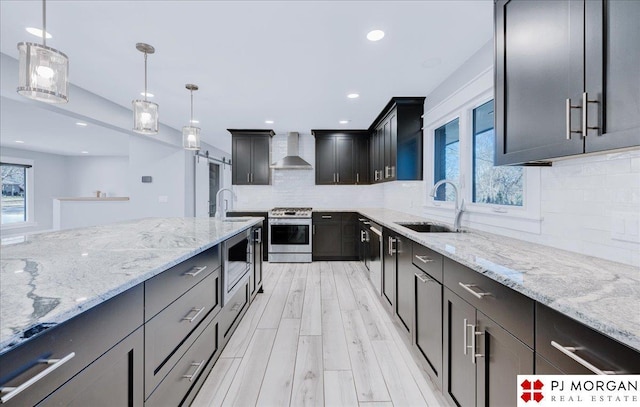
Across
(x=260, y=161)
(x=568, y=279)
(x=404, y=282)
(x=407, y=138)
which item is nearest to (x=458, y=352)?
(x=568, y=279)

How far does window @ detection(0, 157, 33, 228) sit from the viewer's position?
7.42 meters

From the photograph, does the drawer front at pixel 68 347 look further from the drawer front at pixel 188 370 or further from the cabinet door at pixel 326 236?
the cabinet door at pixel 326 236

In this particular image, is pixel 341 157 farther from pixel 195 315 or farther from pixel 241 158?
pixel 195 315

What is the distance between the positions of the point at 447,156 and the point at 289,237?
9.62 feet

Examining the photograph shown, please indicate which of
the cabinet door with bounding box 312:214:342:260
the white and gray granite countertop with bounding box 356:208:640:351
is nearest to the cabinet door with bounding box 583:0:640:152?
the white and gray granite countertop with bounding box 356:208:640:351

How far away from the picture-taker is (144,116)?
2451mm

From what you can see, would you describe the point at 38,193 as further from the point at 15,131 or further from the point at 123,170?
the point at 15,131

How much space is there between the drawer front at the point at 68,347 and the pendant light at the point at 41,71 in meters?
1.28

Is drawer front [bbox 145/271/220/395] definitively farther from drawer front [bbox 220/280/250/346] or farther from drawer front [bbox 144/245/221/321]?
drawer front [bbox 220/280/250/346]

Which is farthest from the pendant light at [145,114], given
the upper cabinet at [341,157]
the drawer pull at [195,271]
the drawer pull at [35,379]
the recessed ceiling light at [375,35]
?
the upper cabinet at [341,157]

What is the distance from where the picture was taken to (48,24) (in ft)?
6.90

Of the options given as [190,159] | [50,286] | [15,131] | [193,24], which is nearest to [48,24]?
[193,24]

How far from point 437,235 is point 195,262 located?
1655mm

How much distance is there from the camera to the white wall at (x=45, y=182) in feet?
26.5
